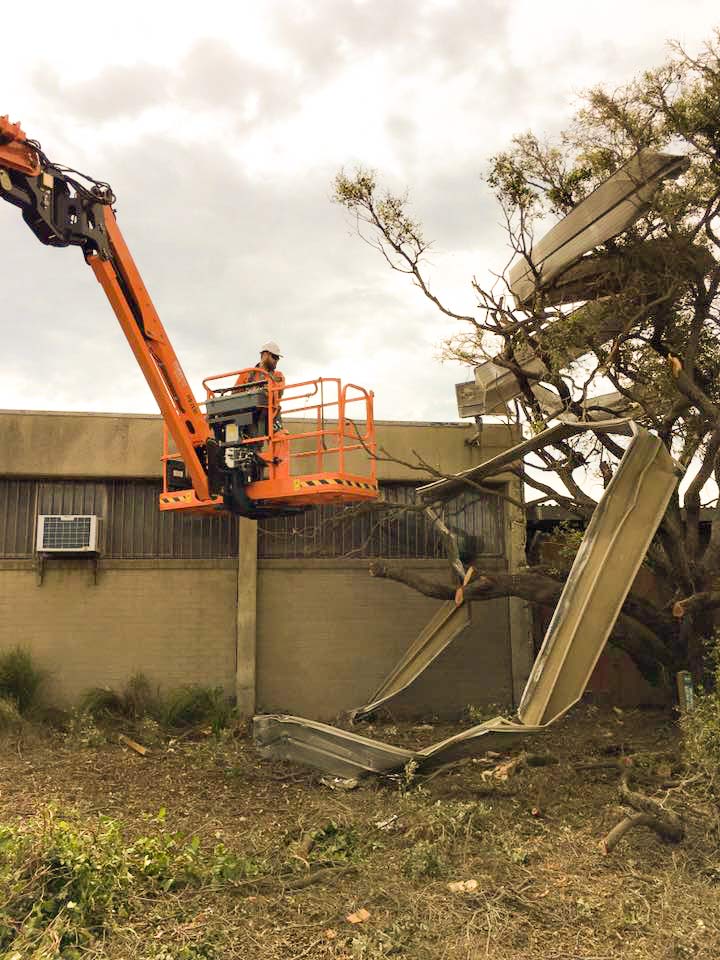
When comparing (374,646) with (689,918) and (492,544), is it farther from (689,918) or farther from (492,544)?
(689,918)

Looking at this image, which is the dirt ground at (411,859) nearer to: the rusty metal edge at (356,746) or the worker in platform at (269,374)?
the rusty metal edge at (356,746)

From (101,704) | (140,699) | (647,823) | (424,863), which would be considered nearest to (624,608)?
(647,823)

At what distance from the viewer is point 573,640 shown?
790 centimetres

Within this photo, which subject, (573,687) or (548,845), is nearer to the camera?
(548,845)

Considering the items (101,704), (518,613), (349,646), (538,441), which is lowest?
(101,704)

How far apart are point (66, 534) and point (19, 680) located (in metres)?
2.35

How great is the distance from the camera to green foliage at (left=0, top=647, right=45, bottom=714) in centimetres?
1264

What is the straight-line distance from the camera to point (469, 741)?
767 centimetres

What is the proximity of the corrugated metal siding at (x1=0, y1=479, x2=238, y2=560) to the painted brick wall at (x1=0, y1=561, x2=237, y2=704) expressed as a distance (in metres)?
0.35

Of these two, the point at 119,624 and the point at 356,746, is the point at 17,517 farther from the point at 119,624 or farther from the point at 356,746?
the point at 356,746

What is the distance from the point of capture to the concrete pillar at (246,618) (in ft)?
44.5

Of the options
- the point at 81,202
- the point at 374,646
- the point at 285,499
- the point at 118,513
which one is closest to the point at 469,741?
the point at 285,499

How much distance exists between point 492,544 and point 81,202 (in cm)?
885

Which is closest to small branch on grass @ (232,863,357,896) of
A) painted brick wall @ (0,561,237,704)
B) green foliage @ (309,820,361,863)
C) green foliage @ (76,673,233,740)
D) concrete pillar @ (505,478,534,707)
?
green foliage @ (309,820,361,863)
